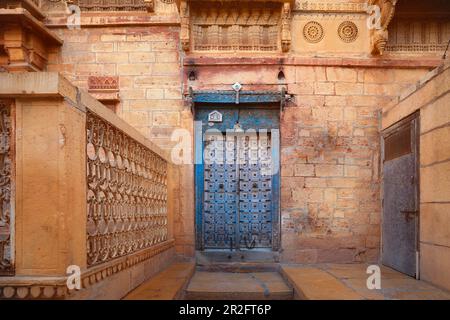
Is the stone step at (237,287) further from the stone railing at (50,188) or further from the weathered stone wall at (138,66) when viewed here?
the weathered stone wall at (138,66)

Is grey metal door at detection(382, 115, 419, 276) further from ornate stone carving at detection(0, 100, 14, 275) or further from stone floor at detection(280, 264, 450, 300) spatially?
ornate stone carving at detection(0, 100, 14, 275)

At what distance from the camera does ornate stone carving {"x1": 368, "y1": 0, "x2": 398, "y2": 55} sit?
662 cm

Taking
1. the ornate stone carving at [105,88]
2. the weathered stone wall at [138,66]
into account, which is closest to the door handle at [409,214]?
the weathered stone wall at [138,66]

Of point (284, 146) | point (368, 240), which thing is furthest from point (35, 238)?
point (368, 240)

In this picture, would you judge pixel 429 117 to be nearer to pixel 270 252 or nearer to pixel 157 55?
pixel 270 252

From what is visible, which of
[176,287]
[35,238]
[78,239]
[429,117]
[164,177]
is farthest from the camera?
[164,177]

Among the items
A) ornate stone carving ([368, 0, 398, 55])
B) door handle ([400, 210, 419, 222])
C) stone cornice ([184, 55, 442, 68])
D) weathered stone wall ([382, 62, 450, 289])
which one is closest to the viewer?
weathered stone wall ([382, 62, 450, 289])

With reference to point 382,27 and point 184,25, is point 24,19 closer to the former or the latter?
point 184,25

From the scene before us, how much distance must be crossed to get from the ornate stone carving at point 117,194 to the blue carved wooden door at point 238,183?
5.81 ft

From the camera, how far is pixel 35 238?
265cm

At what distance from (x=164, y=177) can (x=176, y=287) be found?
80.1 inches

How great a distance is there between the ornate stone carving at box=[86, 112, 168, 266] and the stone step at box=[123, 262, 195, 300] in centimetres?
38

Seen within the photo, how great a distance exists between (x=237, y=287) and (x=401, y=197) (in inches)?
95.9

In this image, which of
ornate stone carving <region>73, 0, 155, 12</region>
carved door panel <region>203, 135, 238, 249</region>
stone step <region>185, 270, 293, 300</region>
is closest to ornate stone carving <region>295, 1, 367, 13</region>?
carved door panel <region>203, 135, 238, 249</region>
